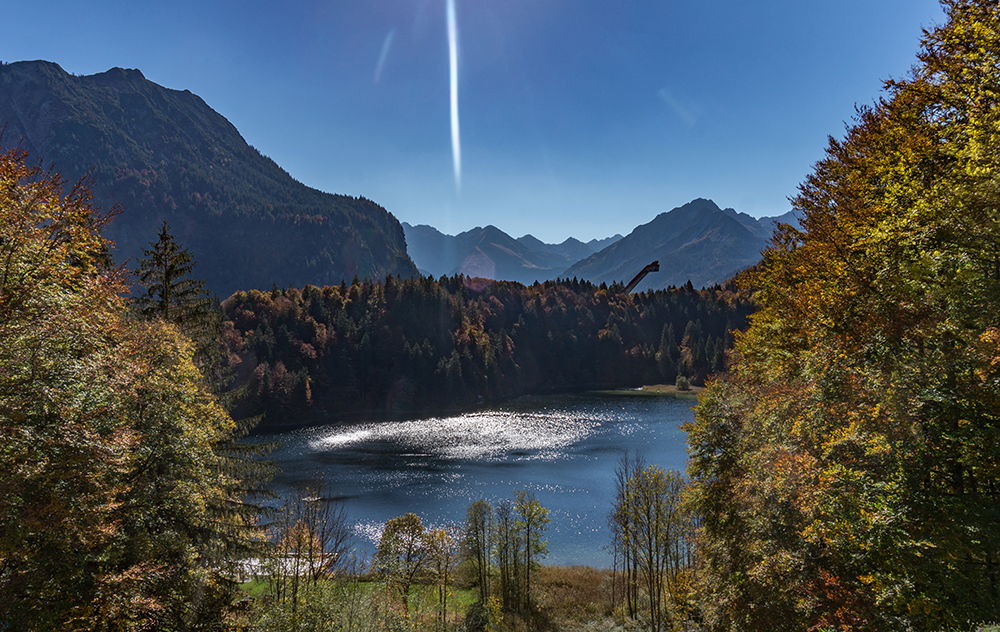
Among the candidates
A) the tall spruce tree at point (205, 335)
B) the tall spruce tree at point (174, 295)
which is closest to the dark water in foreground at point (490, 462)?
the tall spruce tree at point (205, 335)

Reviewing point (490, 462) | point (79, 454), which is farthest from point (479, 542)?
point (490, 462)

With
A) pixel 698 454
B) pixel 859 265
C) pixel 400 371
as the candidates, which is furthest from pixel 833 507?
pixel 400 371

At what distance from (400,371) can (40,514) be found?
476 ft

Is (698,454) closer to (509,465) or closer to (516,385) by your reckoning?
(509,465)

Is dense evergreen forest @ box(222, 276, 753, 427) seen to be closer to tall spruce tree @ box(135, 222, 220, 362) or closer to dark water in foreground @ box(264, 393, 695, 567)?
dark water in foreground @ box(264, 393, 695, 567)

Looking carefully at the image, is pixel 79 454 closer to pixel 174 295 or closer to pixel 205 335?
pixel 174 295

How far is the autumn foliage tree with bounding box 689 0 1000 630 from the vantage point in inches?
430

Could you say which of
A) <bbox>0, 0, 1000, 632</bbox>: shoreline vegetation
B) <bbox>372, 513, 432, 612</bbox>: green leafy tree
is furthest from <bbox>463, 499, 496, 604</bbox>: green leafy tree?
<bbox>0, 0, 1000, 632</bbox>: shoreline vegetation

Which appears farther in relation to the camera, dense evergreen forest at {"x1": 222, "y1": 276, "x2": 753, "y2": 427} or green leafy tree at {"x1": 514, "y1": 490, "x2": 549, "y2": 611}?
dense evergreen forest at {"x1": 222, "y1": 276, "x2": 753, "y2": 427}

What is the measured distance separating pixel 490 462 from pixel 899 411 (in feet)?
226

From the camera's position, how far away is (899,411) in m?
11.9

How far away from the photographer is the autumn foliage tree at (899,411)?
35.8 feet

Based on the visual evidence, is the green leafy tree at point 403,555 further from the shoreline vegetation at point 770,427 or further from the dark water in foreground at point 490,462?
the dark water in foreground at point 490,462

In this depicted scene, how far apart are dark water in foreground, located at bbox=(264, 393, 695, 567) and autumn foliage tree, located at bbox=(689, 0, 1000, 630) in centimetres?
3340
